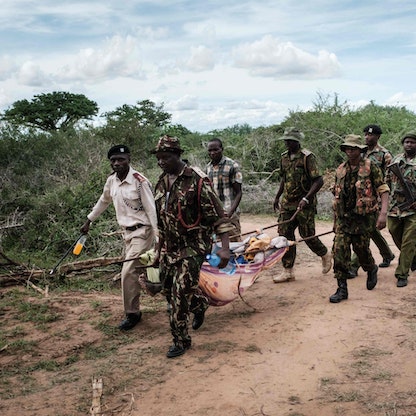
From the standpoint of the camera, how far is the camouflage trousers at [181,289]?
13.6 feet

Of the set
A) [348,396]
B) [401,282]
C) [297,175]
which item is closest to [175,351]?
[348,396]

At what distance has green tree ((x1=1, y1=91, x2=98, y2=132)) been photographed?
21.8 m

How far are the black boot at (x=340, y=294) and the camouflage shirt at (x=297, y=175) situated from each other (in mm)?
994

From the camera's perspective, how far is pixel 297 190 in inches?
232

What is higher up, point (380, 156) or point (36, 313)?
point (380, 156)

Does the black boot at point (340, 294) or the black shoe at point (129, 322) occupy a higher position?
the black boot at point (340, 294)

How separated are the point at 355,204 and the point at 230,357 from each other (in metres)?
2.04

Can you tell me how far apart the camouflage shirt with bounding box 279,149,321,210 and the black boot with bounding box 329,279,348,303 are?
0.99m

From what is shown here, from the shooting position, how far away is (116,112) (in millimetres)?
21391

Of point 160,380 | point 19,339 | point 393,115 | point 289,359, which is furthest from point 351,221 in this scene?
point 393,115

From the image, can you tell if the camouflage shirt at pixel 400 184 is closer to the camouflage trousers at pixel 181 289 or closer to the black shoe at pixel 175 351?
the camouflage trousers at pixel 181 289

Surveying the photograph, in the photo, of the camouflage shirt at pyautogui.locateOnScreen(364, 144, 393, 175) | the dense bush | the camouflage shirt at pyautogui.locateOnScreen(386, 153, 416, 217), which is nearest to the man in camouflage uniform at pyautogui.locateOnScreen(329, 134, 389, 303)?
the camouflage shirt at pyautogui.locateOnScreen(386, 153, 416, 217)

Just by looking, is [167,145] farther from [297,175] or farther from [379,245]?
[379,245]

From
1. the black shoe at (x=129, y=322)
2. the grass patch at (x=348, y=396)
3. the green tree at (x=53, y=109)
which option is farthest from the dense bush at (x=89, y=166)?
the green tree at (x=53, y=109)
